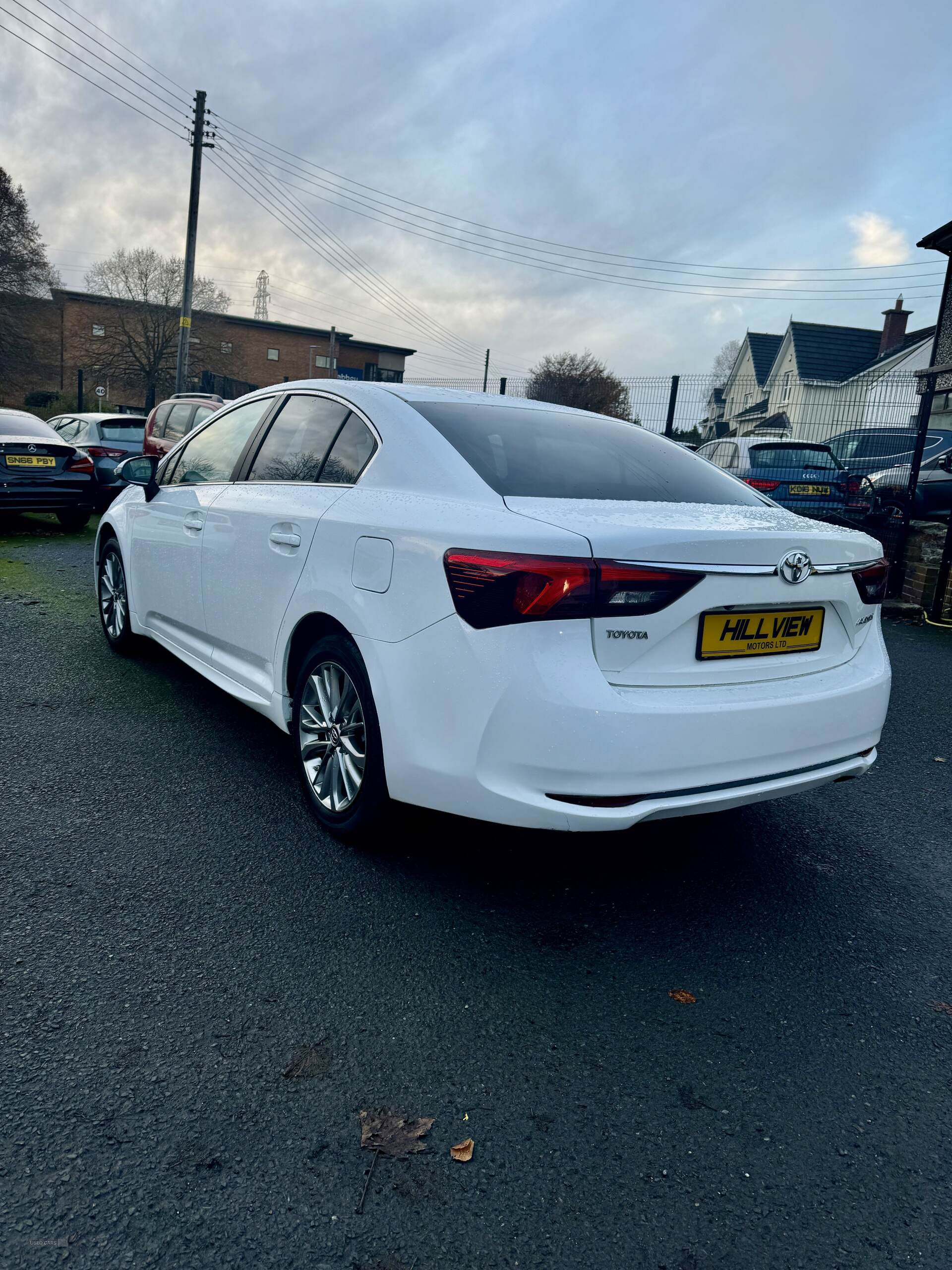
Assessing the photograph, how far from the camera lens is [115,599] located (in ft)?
17.7

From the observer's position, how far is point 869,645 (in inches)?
116

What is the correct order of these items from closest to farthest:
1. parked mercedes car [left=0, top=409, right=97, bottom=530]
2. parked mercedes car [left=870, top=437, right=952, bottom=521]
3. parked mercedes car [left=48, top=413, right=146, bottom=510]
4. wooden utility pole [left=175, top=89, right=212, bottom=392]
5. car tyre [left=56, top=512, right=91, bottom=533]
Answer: parked mercedes car [left=870, top=437, right=952, bottom=521], parked mercedes car [left=0, top=409, right=97, bottom=530], car tyre [left=56, top=512, right=91, bottom=533], parked mercedes car [left=48, top=413, right=146, bottom=510], wooden utility pole [left=175, top=89, right=212, bottom=392]

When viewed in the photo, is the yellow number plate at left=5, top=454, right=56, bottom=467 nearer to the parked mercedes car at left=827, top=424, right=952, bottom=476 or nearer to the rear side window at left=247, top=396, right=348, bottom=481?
the rear side window at left=247, top=396, right=348, bottom=481

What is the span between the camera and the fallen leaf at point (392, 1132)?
5.86 ft

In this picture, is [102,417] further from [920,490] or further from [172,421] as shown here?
[920,490]

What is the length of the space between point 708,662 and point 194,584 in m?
2.60

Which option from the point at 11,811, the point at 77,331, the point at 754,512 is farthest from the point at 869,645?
the point at 77,331

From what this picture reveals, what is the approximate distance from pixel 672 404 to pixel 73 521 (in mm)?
8825

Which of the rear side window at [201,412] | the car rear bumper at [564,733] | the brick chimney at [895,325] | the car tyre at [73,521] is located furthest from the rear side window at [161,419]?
the brick chimney at [895,325]

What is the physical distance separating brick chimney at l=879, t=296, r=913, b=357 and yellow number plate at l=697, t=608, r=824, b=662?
44151 millimetres

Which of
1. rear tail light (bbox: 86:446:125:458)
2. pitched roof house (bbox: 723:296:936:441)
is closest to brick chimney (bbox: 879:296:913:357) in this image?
pitched roof house (bbox: 723:296:936:441)

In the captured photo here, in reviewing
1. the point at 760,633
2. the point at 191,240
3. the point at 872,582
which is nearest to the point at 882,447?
the point at 872,582

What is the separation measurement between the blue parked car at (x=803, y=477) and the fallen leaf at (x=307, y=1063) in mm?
8837

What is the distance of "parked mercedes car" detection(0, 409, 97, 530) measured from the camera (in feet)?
33.5
